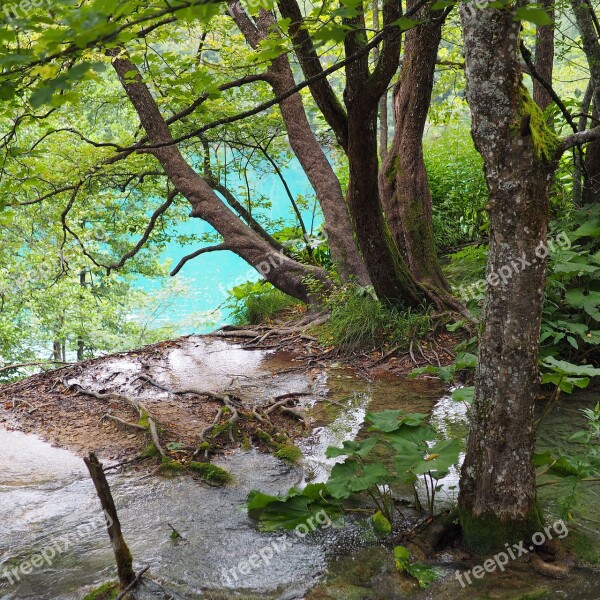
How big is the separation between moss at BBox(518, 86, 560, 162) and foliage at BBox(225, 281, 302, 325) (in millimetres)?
7057

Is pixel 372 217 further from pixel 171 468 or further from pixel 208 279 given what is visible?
pixel 208 279

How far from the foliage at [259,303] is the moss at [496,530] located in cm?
678

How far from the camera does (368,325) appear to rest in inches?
273

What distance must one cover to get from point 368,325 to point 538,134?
441 centimetres

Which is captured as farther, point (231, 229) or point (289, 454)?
point (231, 229)

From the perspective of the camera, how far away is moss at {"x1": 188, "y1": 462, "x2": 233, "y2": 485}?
4.14m

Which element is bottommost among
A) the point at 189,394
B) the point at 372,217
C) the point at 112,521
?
the point at 189,394

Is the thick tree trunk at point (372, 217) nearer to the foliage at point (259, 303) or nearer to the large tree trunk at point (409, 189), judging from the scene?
the large tree trunk at point (409, 189)

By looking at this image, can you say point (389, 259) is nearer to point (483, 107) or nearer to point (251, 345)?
point (251, 345)

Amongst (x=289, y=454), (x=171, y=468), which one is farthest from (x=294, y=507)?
(x=171, y=468)

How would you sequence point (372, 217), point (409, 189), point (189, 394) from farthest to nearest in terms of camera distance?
1. point (409, 189)
2. point (372, 217)
3. point (189, 394)

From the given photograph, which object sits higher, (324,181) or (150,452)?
(324,181)

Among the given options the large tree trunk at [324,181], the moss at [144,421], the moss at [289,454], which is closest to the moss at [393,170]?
the large tree trunk at [324,181]

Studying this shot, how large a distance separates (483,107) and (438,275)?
4.75 meters
